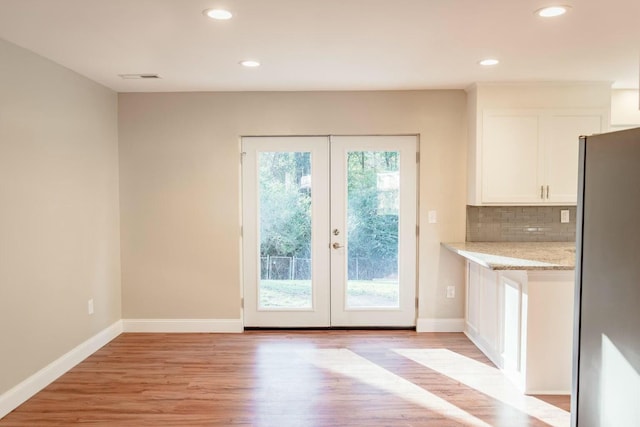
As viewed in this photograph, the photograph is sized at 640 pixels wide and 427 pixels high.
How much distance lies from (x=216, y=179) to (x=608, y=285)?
150 inches

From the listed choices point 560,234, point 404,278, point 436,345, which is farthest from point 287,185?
point 560,234

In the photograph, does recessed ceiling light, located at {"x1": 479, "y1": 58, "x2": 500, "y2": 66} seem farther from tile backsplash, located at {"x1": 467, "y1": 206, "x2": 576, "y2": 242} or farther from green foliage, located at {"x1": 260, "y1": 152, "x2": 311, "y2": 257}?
green foliage, located at {"x1": 260, "y1": 152, "x2": 311, "y2": 257}

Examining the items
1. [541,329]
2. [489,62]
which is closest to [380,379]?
[541,329]

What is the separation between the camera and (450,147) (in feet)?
15.0

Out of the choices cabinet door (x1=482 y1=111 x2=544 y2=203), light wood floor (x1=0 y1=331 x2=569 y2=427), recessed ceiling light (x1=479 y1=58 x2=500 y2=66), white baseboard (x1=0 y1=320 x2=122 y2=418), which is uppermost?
recessed ceiling light (x1=479 y1=58 x2=500 y2=66)

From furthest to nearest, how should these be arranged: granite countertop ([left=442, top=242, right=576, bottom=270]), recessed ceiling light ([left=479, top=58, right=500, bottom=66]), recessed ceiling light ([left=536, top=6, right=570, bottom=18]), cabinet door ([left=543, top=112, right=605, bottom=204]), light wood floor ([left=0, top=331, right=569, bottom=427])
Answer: cabinet door ([left=543, top=112, right=605, bottom=204]), recessed ceiling light ([left=479, top=58, right=500, bottom=66]), granite countertop ([left=442, top=242, right=576, bottom=270]), light wood floor ([left=0, top=331, right=569, bottom=427]), recessed ceiling light ([left=536, top=6, right=570, bottom=18])

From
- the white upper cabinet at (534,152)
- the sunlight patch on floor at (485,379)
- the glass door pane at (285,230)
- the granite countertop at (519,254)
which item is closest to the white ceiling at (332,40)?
the white upper cabinet at (534,152)

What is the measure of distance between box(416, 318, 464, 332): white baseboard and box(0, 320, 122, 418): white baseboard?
308 centimetres

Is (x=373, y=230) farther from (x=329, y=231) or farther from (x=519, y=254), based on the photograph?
(x=519, y=254)

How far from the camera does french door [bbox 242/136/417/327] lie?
4.64m

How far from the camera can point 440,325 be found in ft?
15.3

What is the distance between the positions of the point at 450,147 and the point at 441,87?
60 centimetres

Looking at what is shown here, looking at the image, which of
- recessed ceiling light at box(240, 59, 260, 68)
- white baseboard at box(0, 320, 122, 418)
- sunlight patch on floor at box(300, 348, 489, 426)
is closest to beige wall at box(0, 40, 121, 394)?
white baseboard at box(0, 320, 122, 418)

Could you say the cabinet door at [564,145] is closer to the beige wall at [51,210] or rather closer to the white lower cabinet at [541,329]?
the white lower cabinet at [541,329]
